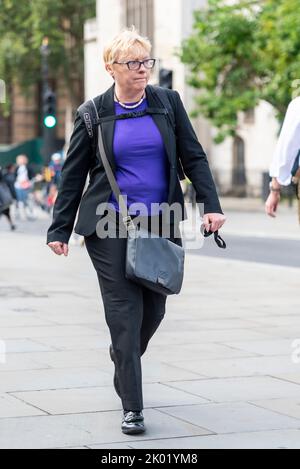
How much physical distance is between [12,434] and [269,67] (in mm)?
29126

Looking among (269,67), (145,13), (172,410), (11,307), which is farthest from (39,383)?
(145,13)

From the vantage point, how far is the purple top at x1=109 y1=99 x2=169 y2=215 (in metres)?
5.87

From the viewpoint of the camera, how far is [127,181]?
5.88 metres

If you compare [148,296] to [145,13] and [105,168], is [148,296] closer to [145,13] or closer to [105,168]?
[105,168]

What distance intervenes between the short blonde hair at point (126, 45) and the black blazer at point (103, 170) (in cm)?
23

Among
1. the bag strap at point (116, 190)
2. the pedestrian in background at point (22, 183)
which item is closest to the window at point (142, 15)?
the pedestrian in background at point (22, 183)

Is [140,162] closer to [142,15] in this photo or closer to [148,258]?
[148,258]

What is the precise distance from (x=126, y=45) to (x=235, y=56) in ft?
97.8

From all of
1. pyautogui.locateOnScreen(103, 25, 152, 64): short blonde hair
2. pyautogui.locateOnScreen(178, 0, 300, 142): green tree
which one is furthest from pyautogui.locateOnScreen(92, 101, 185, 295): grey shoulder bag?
pyautogui.locateOnScreen(178, 0, 300, 142): green tree

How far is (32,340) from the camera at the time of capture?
8.98 meters

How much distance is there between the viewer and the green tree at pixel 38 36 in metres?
56.9

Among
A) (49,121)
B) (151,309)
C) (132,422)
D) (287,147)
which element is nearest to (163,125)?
(151,309)

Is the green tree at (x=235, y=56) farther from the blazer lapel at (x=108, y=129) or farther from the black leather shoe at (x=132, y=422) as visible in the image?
the black leather shoe at (x=132, y=422)

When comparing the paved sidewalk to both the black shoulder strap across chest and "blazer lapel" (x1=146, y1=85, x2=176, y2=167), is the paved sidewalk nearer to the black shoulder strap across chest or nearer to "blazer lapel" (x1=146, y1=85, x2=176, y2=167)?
"blazer lapel" (x1=146, y1=85, x2=176, y2=167)
